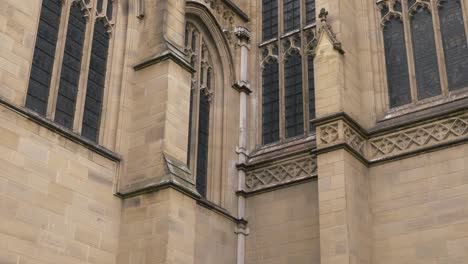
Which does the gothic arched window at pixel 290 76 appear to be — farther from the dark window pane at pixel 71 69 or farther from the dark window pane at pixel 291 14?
the dark window pane at pixel 71 69

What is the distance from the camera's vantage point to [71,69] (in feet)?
47.7

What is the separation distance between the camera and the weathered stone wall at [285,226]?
16.2 metres

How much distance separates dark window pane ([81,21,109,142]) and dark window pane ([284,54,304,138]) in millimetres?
5487

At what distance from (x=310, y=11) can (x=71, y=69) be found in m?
7.74

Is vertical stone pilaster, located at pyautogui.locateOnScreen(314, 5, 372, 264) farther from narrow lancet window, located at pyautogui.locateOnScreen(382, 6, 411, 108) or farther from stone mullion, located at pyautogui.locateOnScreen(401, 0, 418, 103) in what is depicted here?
stone mullion, located at pyautogui.locateOnScreen(401, 0, 418, 103)

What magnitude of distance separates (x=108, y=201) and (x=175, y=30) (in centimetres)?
417

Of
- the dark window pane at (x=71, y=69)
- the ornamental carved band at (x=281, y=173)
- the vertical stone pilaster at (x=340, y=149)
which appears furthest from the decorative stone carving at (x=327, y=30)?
the dark window pane at (x=71, y=69)

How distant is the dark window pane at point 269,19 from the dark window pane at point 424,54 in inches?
164

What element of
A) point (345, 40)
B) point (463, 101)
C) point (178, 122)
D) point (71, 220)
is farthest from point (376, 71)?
point (71, 220)

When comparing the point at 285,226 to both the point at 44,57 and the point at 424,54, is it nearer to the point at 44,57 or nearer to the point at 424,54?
the point at 424,54

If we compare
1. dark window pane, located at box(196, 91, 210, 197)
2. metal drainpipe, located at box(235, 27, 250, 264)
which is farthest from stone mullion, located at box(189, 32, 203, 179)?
metal drainpipe, located at box(235, 27, 250, 264)

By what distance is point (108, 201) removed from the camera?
45.5 feet

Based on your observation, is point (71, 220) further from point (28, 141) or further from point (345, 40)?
point (345, 40)

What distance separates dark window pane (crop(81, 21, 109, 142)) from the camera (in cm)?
1455
